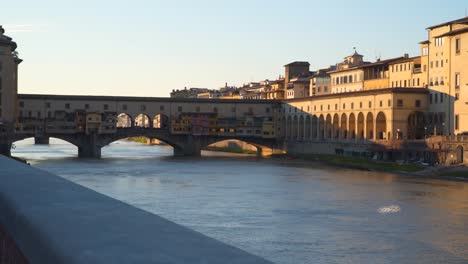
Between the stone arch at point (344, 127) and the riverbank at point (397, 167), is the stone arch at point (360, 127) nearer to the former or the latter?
the stone arch at point (344, 127)

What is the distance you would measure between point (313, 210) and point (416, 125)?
44.3 metres

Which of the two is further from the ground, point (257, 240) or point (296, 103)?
point (296, 103)

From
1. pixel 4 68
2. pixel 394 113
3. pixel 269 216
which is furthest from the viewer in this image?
pixel 4 68

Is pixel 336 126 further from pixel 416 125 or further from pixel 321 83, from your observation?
pixel 321 83

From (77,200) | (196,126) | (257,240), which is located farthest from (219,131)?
(77,200)

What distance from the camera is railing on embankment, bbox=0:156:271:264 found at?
414 cm

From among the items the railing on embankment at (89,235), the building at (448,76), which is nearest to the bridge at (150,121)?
the building at (448,76)

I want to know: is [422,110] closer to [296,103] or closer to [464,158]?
[464,158]

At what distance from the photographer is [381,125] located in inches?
2936

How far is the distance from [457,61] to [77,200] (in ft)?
207

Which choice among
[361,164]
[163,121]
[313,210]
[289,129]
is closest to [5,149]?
[361,164]

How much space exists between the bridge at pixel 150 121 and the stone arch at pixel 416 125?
2488 centimetres

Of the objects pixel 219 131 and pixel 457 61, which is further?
pixel 219 131

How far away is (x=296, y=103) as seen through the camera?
91.3 m
